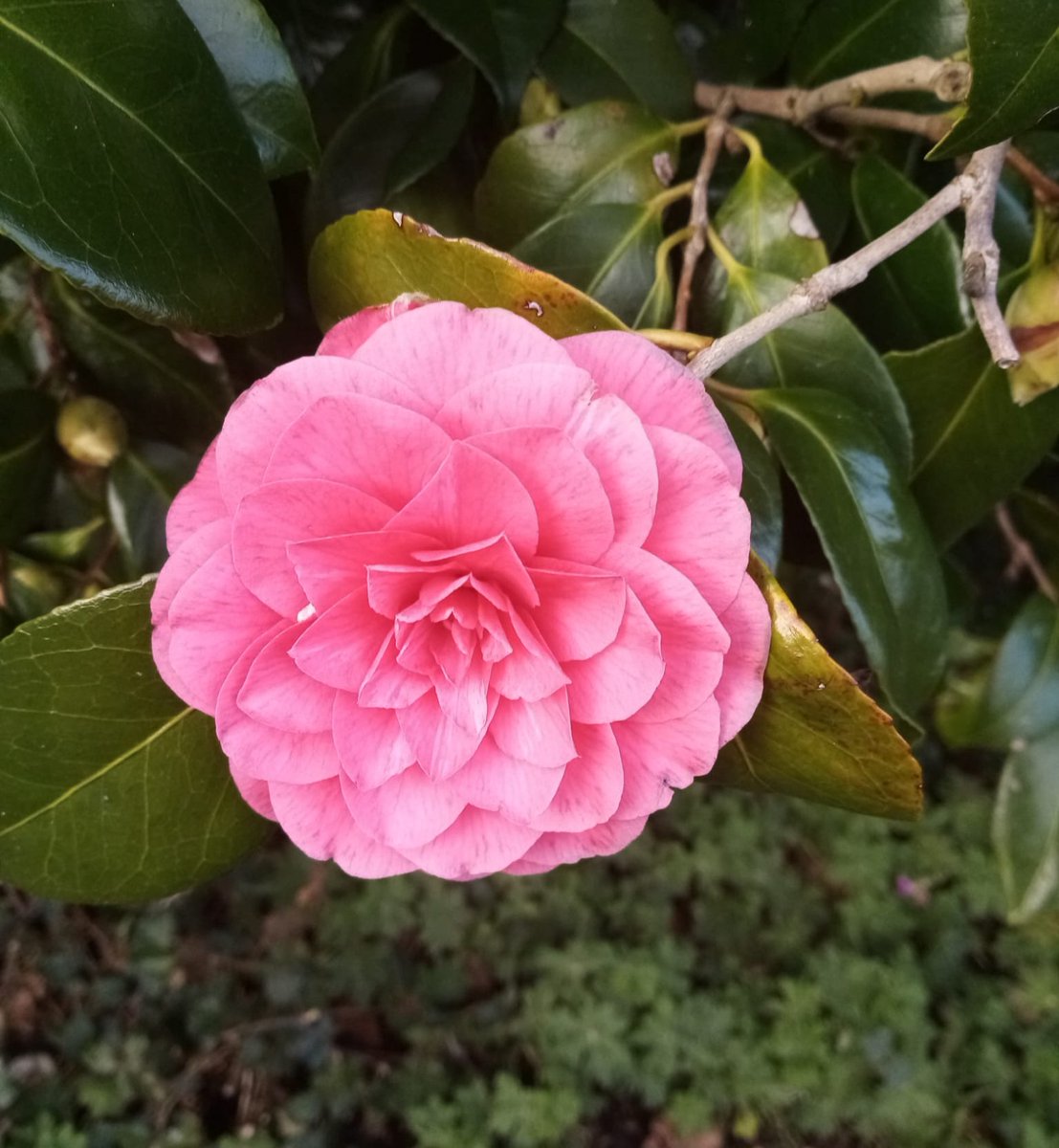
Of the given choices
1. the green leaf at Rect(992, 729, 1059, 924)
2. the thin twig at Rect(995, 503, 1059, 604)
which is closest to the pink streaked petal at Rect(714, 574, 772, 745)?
the thin twig at Rect(995, 503, 1059, 604)

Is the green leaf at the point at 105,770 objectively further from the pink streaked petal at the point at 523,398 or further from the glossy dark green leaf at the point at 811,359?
the glossy dark green leaf at the point at 811,359

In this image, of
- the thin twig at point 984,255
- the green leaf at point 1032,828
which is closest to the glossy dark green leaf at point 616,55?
the thin twig at point 984,255

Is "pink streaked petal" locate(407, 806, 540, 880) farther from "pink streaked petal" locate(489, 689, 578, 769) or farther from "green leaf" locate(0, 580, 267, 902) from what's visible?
"green leaf" locate(0, 580, 267, 902)

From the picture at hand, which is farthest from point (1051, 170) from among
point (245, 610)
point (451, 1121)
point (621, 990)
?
point (451, 1121)

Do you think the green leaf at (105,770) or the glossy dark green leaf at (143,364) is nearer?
the green leaf at (105,770)

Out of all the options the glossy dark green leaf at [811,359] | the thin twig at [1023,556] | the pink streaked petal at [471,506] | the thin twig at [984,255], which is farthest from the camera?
the thin twig at [1023,556]

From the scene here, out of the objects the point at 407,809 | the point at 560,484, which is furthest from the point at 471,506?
the point at 407,809

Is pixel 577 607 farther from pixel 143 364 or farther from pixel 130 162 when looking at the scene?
pixel 143 364
